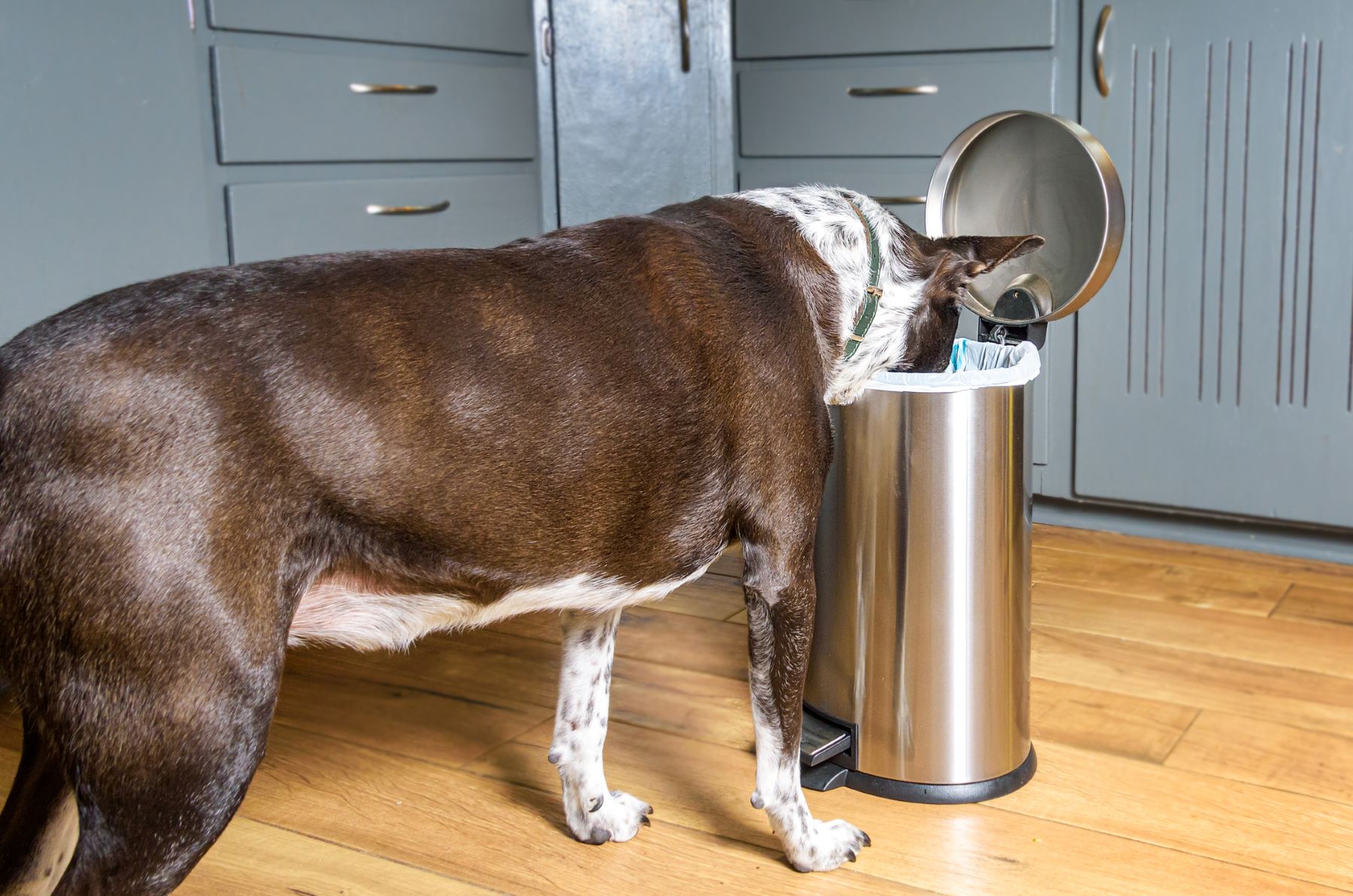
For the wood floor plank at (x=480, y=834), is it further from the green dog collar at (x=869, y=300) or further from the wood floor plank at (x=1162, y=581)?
the wood floor plank at (x=1162, y=581)

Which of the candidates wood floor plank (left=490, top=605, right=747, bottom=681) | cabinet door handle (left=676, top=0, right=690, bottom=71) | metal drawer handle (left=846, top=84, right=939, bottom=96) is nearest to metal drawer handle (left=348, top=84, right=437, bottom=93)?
cabinet door handle (left=676, top=0, right=690, bottom=71)

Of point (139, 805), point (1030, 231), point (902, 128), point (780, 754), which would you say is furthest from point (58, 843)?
point (902, 128)

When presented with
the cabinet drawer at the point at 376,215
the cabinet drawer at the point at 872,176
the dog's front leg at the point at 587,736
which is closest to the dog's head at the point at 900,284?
the dog's front leg at the point at 587,736

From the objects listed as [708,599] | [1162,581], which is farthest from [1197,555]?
[708,599]

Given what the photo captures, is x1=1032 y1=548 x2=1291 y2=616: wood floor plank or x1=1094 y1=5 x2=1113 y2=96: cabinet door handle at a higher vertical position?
x1=1094 y1=5 x2=1113 y2=96: cabinet door handle

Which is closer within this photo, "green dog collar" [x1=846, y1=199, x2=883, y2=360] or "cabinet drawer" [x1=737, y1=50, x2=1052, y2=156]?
"green dog collar" [x1=846, y1=199, x2=883, y2=360]

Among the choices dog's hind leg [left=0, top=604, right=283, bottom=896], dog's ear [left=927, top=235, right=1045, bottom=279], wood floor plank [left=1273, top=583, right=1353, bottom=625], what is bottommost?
wood floor plank [left=1273, top=583, right=1353, bottom=625]

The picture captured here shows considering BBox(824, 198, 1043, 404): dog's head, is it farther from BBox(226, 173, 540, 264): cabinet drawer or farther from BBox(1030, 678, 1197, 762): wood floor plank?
BBox(226, 173, 540, 264): cabinet drawer

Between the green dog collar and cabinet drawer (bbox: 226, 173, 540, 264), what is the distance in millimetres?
995

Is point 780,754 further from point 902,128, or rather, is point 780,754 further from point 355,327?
point 902,128

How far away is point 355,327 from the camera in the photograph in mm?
A: 1244

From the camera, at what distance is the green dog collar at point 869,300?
1.65m

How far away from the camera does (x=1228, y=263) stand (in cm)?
269

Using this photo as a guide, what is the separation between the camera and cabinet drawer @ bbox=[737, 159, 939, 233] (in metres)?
2.92
